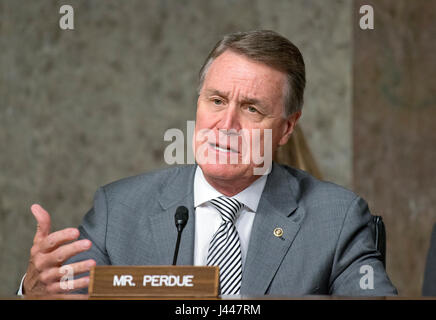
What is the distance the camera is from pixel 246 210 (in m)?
2.41

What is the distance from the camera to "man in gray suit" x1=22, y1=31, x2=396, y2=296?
88.2 inches

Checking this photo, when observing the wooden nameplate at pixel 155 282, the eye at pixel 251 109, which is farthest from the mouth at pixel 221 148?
the wooden nameplate at pixel 155 282

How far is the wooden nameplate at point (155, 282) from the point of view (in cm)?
152

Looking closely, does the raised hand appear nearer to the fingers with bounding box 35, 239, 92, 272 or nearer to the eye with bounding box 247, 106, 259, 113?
the fingers with bounding box 35, 239, 92, 272

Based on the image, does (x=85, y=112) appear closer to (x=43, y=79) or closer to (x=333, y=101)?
(x=43, y=79)

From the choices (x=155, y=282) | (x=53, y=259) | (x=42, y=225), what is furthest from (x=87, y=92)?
(x=155, y=282)

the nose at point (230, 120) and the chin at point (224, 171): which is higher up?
the nose at point (230, 120)

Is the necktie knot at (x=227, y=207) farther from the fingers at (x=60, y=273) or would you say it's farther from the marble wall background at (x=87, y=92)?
the marble wall background at (x=87, y=92)

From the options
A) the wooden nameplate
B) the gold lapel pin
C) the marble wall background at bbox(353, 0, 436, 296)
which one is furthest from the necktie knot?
the marble wall background at bbox(353, 0, 436, 296)

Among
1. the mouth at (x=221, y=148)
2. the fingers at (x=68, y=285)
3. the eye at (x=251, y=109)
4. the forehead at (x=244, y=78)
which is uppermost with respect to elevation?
the forehead at (x=244, y=78)

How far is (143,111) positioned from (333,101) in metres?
1.32

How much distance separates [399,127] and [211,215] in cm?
276

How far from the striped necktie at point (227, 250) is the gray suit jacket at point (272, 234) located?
4cm

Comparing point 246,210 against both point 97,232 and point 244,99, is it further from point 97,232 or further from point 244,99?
point 97,232
